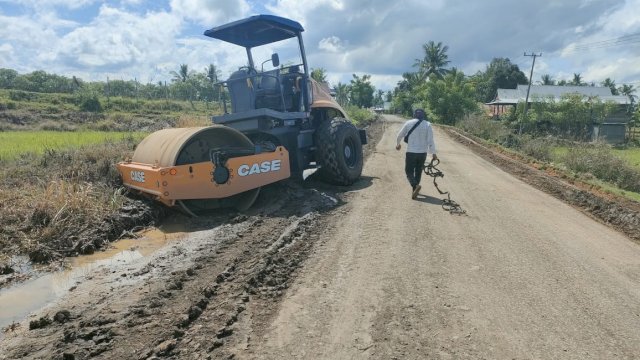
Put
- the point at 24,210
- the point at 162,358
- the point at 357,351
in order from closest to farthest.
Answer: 1. the point at 162,358
2. the point at 357,351
3. the point at 24,210

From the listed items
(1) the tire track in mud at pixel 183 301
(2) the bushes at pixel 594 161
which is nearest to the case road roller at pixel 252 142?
(1) the tire track in mud at pixel 183 301

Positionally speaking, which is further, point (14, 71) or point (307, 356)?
point (14, 71)

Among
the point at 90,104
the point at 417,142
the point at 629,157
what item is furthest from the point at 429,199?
the point at 90,104

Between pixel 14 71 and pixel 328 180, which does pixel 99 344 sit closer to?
pixel 328 180

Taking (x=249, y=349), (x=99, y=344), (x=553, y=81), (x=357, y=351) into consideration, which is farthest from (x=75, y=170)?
(x=553, y=81)

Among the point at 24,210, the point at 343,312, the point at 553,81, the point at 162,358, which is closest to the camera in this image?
the point at 162,358

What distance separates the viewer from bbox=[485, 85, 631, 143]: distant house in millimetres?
42719

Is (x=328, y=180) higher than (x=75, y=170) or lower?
lower

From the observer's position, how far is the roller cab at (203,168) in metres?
5.85

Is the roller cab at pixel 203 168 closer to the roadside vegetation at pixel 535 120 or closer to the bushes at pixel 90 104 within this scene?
the roadside vegetation at pixel 535 120

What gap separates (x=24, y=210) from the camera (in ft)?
17.6

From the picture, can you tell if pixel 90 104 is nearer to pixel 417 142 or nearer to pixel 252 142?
pixel 252 142

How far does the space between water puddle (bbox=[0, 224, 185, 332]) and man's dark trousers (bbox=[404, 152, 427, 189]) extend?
155 inches

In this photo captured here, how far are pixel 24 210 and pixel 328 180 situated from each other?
15.8ft
